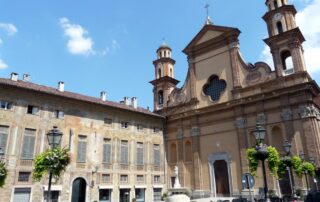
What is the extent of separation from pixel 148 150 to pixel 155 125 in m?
3.35

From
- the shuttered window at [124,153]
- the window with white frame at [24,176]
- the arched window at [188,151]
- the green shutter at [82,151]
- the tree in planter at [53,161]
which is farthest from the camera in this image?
the arched window at [188,151]

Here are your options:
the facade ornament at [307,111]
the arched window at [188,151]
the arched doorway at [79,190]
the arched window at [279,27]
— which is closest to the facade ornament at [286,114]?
the facade ornament at [307,111]

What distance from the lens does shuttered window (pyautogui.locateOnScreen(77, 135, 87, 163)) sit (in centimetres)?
2514

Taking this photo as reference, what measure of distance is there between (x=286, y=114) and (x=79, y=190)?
19402 mm

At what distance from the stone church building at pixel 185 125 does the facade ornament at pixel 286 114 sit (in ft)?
0.26

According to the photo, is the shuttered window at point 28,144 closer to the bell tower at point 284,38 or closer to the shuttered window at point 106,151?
the shuttered window at point 106,151

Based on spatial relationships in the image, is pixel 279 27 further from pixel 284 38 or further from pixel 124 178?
pixel 124 178

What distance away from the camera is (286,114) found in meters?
24.8

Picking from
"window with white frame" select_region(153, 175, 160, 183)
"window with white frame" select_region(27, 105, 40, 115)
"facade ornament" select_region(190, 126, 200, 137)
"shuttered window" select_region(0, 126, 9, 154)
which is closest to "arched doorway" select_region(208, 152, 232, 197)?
"facade ornament" select_region(190, 126, 200, 137)

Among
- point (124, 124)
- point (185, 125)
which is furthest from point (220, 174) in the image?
point (124, 124)

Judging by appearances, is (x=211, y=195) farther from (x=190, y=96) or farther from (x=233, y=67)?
(x=233, y=67)

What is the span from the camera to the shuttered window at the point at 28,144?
866 inches

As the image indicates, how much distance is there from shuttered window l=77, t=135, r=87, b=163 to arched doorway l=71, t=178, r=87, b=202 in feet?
5.71

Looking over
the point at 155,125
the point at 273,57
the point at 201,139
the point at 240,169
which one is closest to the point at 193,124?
the point at 201,139
